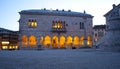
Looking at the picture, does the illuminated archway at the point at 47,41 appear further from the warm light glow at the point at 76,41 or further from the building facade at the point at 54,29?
the warm light glow at the point at 76,41

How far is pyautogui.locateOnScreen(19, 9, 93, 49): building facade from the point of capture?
172 feet

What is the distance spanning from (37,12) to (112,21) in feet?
92.5

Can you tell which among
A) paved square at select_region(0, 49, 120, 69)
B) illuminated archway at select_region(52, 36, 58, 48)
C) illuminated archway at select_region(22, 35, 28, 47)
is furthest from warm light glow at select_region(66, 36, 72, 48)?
paved square at select_region(0, 49, 120, 69)

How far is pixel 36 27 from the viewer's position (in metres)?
53.2

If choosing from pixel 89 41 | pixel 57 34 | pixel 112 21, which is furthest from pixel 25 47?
pixel 112 21

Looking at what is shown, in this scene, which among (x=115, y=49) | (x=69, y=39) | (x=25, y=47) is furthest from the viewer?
(x=69, y=39)

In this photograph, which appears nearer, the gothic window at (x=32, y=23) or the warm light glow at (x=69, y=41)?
the gothic window at (x=32, y=23)

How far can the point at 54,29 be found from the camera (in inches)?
2143

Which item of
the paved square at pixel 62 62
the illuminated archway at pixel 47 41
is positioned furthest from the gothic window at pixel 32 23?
the paved square at pixel 62 62

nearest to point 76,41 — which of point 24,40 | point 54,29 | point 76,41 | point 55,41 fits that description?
point 76,41

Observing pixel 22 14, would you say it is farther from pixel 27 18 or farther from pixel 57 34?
pixel 57 34

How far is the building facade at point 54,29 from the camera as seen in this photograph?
2064 inches

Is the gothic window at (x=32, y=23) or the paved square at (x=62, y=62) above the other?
the gothic window at (x=32, y=23)

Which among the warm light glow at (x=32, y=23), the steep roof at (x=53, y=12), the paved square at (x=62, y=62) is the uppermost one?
the steep roof at (x=53, y=12)
